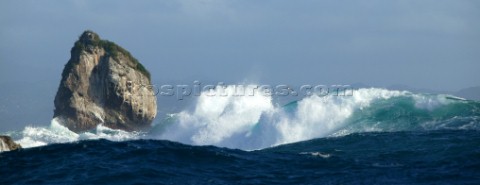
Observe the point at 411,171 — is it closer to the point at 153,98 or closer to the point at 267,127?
the point at 267,127

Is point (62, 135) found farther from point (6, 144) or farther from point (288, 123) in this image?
point (6, 144)

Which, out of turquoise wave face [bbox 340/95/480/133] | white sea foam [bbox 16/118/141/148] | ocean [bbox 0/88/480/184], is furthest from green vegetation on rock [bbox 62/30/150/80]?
turquoise wave face [bbox 340/95/480/133]

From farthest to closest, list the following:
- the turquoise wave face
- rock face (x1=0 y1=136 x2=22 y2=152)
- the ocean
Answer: the turquoise wave face, rock face (x1=0 y1=136 x2=22 y2=152), the ocean

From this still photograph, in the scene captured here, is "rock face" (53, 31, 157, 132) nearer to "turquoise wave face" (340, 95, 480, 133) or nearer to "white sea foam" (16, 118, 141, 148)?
"white sea foam" (16, 118, 141, 148)

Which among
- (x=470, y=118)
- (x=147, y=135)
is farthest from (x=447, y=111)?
(x=147, y=135)

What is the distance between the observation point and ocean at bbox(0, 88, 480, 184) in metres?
18.6

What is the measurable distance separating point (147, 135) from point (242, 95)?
26.7 feet

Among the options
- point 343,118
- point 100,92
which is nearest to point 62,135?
point 100,92

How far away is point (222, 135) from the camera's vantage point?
40.7 meters

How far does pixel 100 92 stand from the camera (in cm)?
5341

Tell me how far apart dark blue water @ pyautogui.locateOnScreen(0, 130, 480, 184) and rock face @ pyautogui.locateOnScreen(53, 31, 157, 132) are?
29032mm

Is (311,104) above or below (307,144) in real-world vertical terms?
above

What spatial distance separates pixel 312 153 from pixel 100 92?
32.9 metres

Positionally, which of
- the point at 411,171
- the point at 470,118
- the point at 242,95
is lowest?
the point at 411,171
